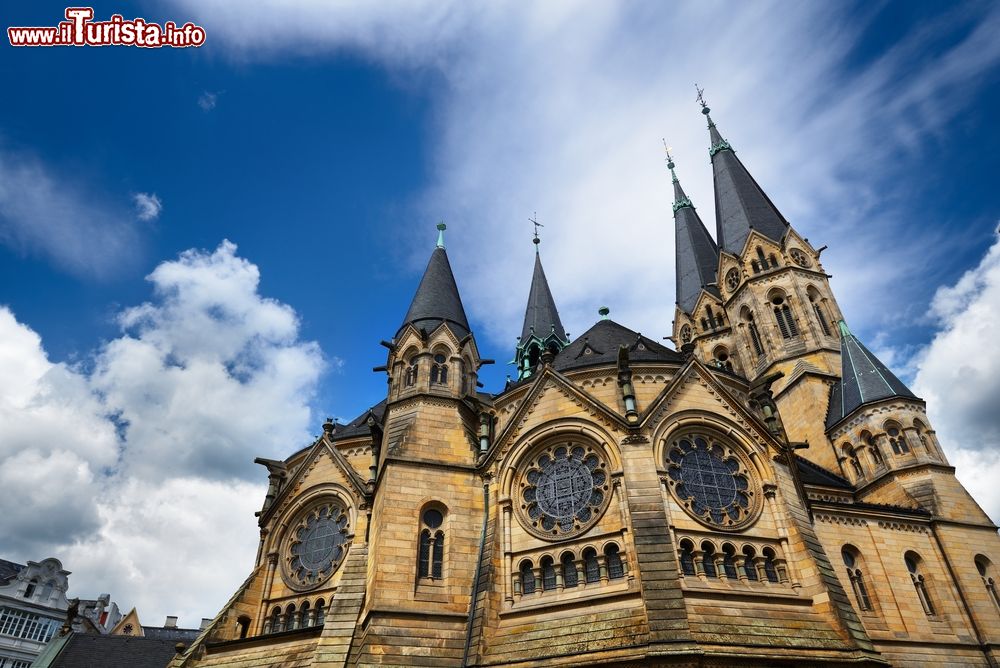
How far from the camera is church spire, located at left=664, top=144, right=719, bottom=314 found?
42.4 meters

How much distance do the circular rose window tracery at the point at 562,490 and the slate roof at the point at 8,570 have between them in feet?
109

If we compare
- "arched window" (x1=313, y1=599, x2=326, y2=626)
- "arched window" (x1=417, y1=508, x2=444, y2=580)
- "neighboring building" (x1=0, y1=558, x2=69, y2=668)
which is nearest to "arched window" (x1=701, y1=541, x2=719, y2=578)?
"arched window" (x1=417, y1=508, x2=444, y2=580)

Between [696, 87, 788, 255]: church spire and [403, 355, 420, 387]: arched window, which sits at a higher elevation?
[696, 87, 788, 255]: church spire

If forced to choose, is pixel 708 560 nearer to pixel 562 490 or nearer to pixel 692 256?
pixel 562 490

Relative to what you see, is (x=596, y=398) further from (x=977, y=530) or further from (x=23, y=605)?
(x=23, y=605)

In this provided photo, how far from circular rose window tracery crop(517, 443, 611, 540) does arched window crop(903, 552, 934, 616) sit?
11.6 meters

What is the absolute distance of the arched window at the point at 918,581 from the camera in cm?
2111

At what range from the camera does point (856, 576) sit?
2080 centimetres

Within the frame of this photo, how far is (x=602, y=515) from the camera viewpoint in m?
17.8

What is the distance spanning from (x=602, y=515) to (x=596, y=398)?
3669mm

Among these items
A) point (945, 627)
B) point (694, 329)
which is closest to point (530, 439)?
point (945, 627)

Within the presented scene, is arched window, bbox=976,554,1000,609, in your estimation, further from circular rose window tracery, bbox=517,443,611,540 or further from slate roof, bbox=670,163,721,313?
slate roof, bbox=670,163,721,313

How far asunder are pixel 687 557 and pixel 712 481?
2.69 meters

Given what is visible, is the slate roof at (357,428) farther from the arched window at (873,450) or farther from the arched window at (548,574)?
the arched window at (873,450)
